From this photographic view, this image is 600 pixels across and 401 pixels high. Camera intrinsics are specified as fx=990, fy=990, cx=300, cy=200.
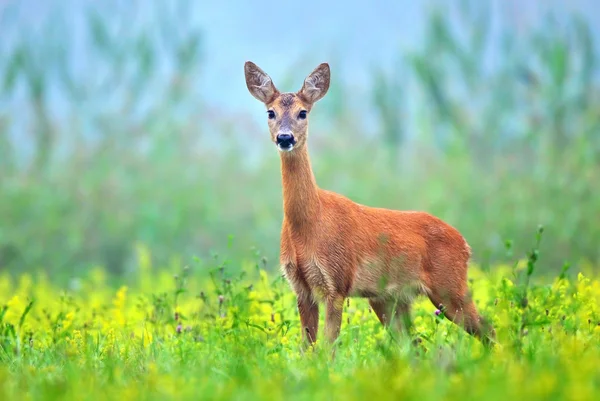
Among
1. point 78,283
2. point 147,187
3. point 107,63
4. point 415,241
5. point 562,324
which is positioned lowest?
point 562,324

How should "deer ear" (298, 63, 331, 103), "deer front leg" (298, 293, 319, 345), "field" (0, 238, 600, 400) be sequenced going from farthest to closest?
"deer ear" (298, 63, 331, 103) → "deer front leg" (298, 293, 319, 345) → "field" (0, 238, 600, 400)

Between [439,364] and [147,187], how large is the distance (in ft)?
33.2

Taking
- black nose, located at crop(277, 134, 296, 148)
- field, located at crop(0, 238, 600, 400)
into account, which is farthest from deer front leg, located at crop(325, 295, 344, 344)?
black nose, located at crop(277, 134, 296, 148)

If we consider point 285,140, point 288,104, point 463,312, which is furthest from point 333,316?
point 288,104

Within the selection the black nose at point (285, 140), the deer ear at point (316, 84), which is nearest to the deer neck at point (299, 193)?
the black nose at point (285, 140)

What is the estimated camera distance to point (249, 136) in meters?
14.7

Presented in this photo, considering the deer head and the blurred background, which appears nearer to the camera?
the deer head

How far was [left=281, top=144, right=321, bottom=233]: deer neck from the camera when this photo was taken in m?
6.05

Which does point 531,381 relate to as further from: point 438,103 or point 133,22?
point 133,22

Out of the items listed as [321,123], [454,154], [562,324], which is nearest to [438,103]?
[454,154]

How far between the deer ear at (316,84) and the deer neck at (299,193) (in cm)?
54

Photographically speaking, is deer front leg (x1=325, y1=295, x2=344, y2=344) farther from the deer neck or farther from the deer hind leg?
the deer hind leg

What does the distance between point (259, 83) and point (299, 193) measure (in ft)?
3.62

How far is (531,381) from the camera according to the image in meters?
3.44
